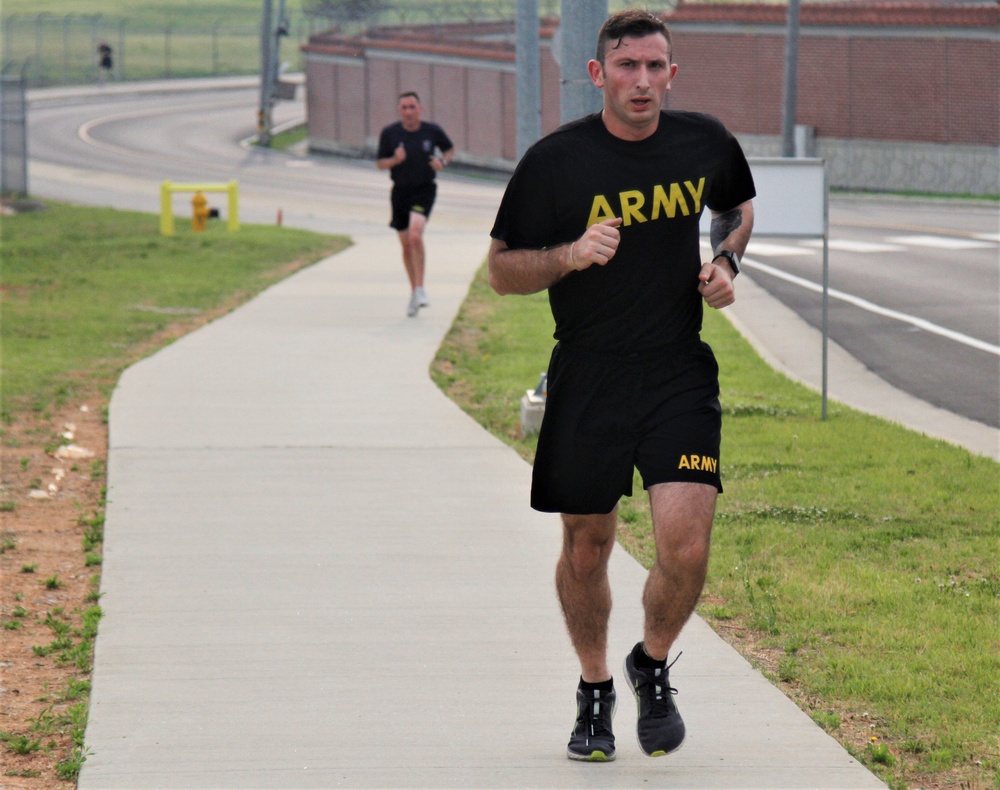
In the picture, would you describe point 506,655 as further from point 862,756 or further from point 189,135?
point 189,135

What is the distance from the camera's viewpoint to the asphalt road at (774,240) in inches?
546

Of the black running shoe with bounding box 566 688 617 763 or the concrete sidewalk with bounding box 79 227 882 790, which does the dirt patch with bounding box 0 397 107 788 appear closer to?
the concrete sidewalk with bounding box 79 227 882 790

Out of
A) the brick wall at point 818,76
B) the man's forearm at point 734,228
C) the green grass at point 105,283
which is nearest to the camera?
the man's forearm at point 734,228

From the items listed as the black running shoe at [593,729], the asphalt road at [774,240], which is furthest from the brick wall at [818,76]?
the black running shoe at [593,729]

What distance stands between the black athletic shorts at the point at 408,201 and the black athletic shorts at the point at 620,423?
9995 millimetres

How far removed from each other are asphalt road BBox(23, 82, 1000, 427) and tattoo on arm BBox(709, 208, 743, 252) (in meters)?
6.74

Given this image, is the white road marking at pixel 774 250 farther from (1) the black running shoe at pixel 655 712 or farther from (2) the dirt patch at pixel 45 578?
(1) the black running shoe at pixel 655 712

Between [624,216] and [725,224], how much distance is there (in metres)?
0.48

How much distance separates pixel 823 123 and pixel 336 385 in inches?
1177

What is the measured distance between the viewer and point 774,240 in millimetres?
24406

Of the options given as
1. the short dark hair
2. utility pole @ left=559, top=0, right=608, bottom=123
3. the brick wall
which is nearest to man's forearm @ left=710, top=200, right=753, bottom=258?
the short dark hair

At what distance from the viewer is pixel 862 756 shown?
446 cm

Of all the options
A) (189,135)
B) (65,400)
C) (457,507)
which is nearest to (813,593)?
(457,507)

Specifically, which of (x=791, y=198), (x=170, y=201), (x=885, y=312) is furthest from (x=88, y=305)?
(x=791, y=198)
